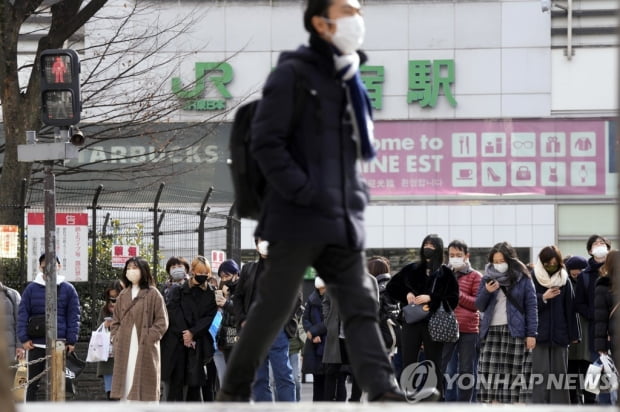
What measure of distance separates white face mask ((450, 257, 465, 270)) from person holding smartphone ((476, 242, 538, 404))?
2.13ft

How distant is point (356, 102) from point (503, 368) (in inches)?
325

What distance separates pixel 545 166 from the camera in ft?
121

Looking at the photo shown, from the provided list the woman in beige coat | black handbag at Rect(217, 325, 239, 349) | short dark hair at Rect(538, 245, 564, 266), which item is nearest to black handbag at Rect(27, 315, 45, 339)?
the woman in beige coat

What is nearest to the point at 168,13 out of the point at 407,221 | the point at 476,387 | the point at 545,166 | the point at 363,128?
the point at 407,221

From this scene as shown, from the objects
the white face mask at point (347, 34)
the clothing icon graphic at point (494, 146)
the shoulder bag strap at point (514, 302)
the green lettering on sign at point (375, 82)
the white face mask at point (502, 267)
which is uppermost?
the green lettering on sign at point (375, 82)

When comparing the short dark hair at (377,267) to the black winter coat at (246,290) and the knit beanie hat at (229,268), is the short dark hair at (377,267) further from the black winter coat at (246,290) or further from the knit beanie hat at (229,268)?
the black winter coat at (246,290)

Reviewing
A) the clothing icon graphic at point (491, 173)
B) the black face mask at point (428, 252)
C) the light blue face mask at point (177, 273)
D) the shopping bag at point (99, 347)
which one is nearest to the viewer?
the black face mask at point (428, 252)

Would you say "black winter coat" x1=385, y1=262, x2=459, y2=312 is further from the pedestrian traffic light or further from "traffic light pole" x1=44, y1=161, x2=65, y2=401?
the pedestrian traffic light

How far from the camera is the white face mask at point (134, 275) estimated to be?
1378 centimetres

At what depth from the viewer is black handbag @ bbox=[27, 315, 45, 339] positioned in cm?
1488

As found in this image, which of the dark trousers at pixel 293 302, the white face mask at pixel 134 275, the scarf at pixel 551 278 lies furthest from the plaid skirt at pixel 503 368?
the dark trousers at pixel 293 302

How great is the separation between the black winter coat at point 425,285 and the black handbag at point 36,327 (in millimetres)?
3910

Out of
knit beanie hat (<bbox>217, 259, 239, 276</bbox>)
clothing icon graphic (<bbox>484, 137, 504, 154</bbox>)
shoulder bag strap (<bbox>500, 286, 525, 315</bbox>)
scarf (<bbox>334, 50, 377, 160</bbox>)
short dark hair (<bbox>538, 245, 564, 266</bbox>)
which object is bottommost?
shoulder bag strap (<bbox>500, 286, 525, 315</bbox>)

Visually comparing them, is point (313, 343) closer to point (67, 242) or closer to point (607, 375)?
point (67, 242)
